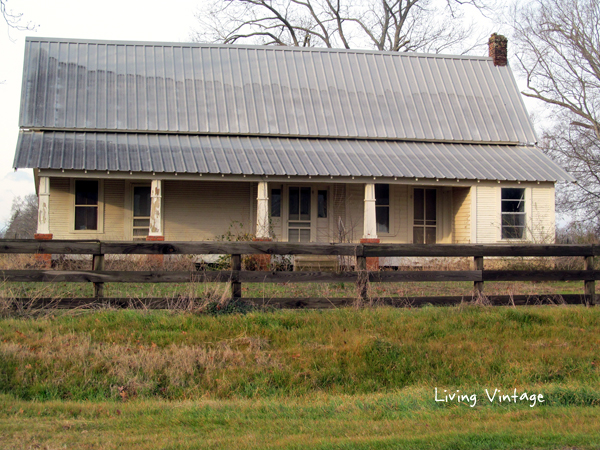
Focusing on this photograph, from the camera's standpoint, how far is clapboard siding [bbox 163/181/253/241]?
18953 millimetres

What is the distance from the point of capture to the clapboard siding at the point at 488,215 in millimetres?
18734

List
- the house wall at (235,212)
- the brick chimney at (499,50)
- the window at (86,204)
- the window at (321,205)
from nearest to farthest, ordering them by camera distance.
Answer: the house wall at (235,212) → the window at (86,204) → the window at (321,205) → the brick chimney at (499,50)

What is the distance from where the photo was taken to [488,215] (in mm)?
18844

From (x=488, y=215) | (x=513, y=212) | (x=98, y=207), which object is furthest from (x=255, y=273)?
(x=513, y=212)

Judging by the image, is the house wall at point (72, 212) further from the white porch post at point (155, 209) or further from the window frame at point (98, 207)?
the white porch post at point (155, 209)

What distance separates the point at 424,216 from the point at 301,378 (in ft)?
47.3

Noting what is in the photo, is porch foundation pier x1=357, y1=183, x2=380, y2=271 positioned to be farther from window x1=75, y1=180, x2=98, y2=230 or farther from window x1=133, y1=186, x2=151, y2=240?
window x1=75, y1=180, x2=98, y2=230

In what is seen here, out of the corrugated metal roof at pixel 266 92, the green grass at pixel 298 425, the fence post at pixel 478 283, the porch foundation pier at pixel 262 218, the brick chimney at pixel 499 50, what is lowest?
the green grass at pixel 298 425

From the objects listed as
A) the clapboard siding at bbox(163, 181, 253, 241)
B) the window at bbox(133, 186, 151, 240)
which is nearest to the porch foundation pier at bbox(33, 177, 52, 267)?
the window at bbox(133, 186, 151, 240)

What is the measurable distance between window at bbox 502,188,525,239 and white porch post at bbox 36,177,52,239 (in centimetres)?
1399

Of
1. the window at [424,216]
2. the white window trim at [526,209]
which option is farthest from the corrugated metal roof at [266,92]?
the white window trim at [526,209]

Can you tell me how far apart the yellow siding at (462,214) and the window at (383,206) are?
2307mm

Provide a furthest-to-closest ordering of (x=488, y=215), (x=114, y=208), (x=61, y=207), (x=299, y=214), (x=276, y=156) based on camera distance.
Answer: (x=299, y=214), (x=488, y=215), (x=114, y=208), (x=61, y=207), (x=276, y=156)

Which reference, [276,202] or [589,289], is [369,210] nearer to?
[276,202]
